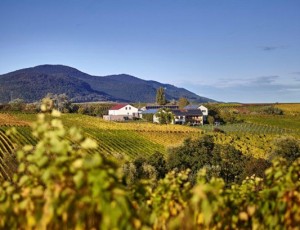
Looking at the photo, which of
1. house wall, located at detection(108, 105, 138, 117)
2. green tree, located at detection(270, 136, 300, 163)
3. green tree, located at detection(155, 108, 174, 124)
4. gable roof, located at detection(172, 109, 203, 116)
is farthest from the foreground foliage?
house wall, located at detection(108, 105, 138, 117)

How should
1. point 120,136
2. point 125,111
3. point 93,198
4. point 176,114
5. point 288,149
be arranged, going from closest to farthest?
point 93,198 < point 288,149 < point 120,136 < point 176,114 < point 125,111

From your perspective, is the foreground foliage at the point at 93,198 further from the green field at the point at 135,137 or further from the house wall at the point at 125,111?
the house wall at the point at 125,111

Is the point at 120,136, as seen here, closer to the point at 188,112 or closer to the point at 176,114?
the point at 176,114

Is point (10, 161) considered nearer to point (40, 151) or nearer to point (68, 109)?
point (40, 151)

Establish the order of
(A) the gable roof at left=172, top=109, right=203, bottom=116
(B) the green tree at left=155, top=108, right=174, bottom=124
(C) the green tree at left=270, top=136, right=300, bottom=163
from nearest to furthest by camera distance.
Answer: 1. (C) the green tree at left=270, top=136, right=300, bottom=163
2. (B) the green tree at left=155, top=108, right=174, bottom=124
3. (A) the gable roof at left=172, top=109, right=203, bottom=116

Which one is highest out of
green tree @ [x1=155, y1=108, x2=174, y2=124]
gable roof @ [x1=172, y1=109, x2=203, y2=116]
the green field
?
gable roof @ [x1=172, y1=109, x2=203, y2=116]

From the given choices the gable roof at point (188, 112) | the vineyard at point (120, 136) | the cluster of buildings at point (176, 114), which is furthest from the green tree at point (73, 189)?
the gable roof at point (188, 112)

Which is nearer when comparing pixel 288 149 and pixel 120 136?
pixel 288 149

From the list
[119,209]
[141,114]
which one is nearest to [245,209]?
[119,209]

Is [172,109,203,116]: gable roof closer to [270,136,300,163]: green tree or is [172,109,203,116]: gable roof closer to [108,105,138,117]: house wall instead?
[108,105,138,117]: house wall

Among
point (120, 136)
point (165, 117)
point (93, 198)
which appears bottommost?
point (120, 136)

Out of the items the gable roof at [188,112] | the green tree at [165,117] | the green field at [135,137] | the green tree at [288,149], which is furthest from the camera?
the gable roof at [188,112]

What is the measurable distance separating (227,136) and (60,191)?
292ft

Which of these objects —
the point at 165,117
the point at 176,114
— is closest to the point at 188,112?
the point at 176,114
